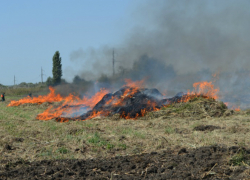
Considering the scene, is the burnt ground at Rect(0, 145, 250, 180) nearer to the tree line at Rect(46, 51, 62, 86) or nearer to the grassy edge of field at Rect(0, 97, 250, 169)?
the grassy edge of field at Rect(0, 97, 250, 169)

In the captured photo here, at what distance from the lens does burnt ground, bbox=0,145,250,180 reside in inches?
228

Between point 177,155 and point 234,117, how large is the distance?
8985 mm

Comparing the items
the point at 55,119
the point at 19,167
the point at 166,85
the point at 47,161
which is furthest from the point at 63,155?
the point at 166,85

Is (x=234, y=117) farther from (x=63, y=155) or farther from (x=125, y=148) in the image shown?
(x=63, y=155)

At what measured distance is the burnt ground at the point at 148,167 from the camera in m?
5.79

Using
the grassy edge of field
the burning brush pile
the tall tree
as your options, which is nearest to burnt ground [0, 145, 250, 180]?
the grassy edge of field

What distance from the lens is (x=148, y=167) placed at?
6379 mm

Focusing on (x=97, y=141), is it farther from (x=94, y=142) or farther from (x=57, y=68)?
(x=57, y=68)

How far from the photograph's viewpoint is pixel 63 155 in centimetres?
789

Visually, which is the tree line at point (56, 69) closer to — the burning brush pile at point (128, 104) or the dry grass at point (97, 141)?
the burning brush pile at point (128, 104)

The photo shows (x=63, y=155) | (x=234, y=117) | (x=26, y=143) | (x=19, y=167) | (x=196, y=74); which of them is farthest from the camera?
(x=196, y=74)

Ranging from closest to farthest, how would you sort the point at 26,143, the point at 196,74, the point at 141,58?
the point at 26,143, the point at 196,74, the point at 141,58

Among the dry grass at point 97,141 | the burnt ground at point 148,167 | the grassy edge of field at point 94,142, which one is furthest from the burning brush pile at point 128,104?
the burnt ground at point 148,167

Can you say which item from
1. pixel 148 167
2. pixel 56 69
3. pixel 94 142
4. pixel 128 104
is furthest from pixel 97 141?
pixel 56 69
